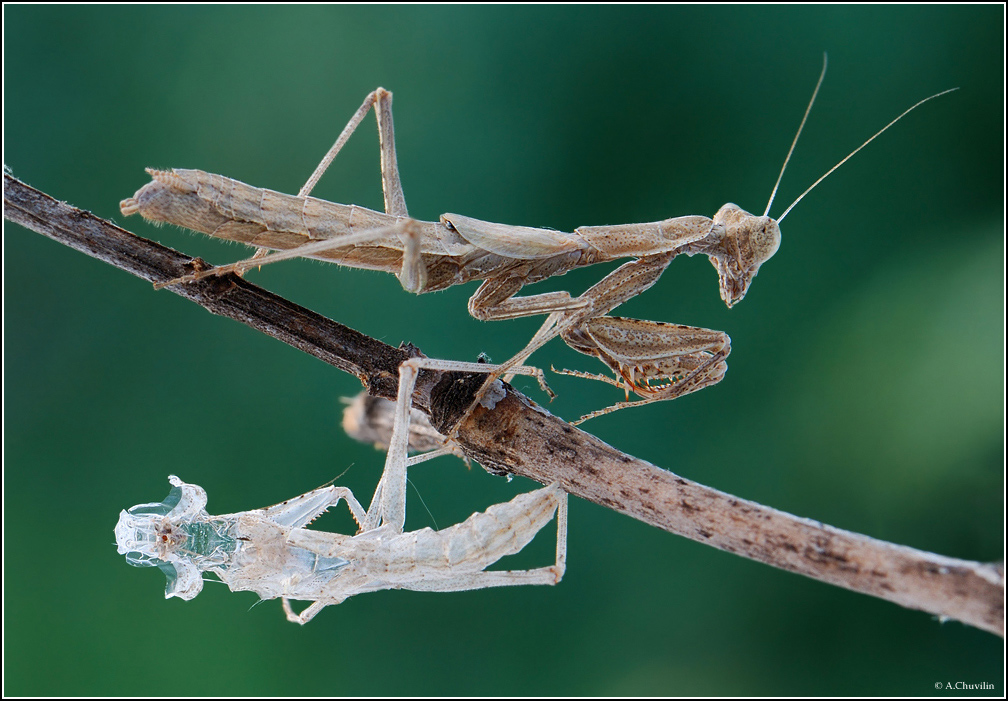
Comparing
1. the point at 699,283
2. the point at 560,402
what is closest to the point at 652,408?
the point at 560,402

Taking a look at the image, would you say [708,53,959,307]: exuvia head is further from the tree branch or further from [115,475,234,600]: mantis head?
[115,475,234,600]: mantis head

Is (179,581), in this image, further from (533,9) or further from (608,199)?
(533,9)

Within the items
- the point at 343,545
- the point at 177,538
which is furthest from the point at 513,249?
the point at 177,538

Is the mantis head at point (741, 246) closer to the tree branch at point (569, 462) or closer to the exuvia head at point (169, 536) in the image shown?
the tree branch at point (569, 462)

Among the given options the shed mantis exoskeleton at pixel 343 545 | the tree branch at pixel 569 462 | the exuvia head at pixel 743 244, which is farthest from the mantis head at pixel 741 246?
the shed mantis exoskeleton at pixel 343 545

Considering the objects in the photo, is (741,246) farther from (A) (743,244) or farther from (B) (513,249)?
(B) (513,249)

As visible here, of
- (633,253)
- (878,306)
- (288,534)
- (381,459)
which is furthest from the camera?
(878,306)
